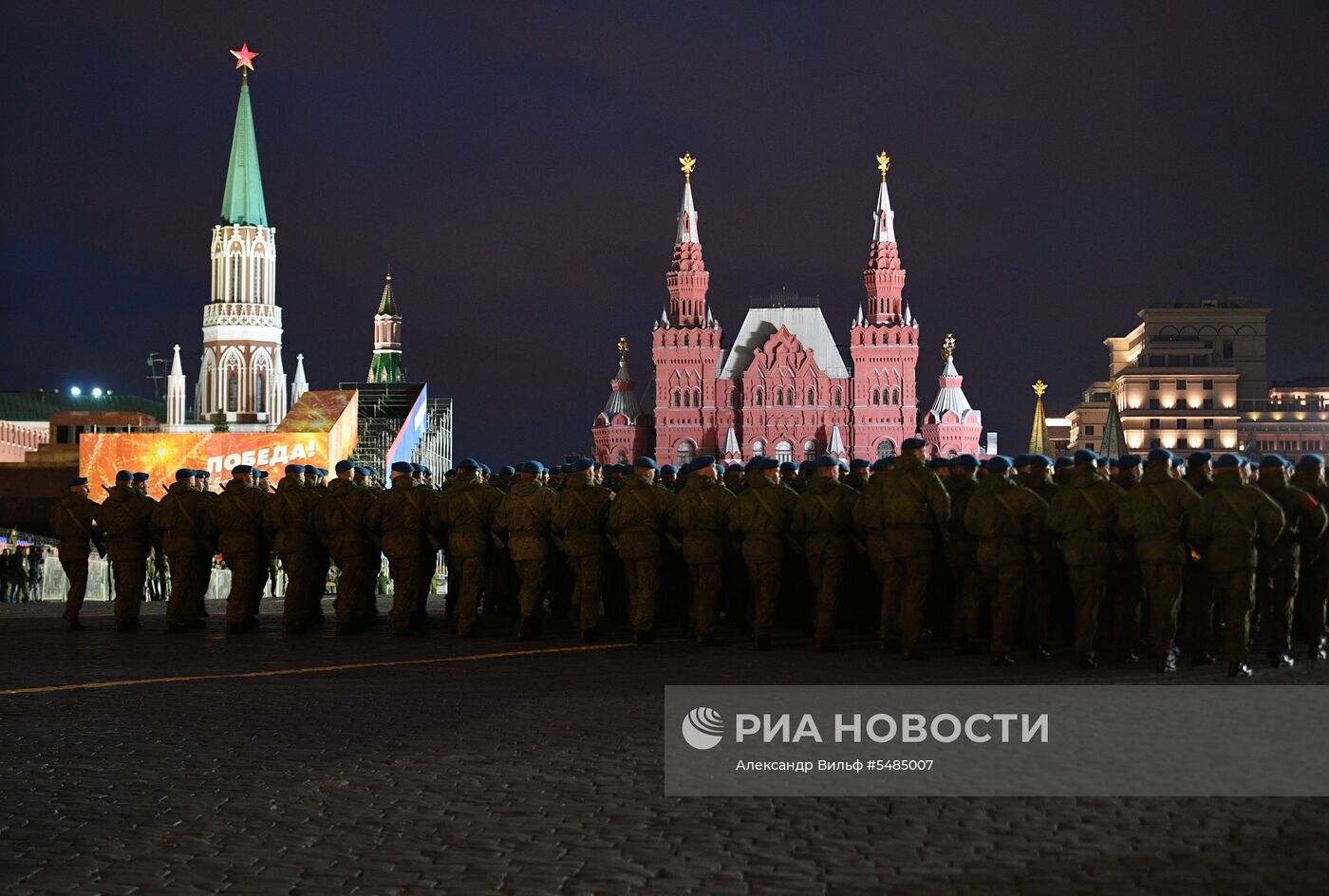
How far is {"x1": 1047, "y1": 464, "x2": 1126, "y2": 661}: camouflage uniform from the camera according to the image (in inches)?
541

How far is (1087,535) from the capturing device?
13836 mm

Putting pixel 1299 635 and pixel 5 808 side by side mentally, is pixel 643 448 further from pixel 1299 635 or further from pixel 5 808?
pixel 5 808

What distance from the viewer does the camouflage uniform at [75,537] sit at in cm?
1952

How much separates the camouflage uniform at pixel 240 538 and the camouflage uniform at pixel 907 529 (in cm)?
739

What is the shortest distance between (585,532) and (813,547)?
8.24 feet

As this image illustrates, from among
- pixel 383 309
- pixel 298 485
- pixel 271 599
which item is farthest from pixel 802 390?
pixel 298 485

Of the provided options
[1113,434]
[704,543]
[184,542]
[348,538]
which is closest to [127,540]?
[184,542]

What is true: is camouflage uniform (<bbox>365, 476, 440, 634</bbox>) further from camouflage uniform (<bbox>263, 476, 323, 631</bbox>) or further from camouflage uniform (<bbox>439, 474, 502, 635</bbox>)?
camouflage uniform (<bbox>263, 476, 323, 631</bbox>)

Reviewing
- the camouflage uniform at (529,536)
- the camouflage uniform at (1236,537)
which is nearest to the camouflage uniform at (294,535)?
the camouflage uniform at (529,536)

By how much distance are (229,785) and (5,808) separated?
1.10 meters

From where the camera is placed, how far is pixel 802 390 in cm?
10769

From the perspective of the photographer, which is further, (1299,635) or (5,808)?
(1299,635)

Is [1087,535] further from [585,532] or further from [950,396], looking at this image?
[950,396]

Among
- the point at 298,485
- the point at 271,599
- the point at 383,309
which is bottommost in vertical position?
the point at 271,599
